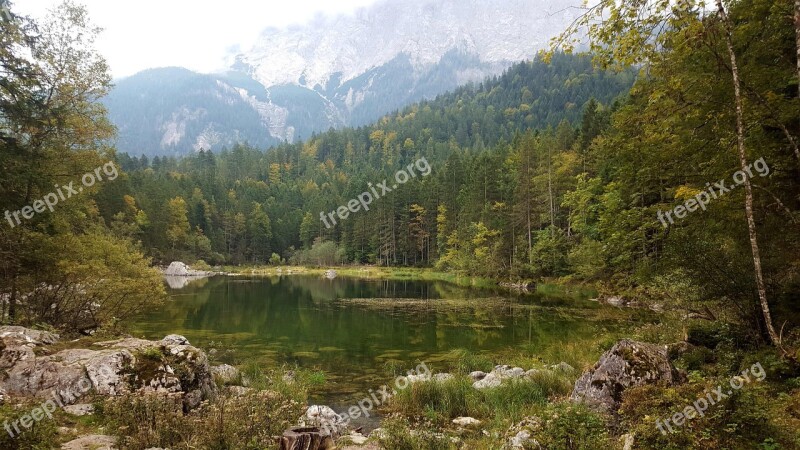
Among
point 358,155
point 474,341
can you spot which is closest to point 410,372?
point 474,341

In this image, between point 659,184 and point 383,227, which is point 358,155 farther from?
point 659,184

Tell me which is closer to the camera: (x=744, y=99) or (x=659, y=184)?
(x=744, y=99)

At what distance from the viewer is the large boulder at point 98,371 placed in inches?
323

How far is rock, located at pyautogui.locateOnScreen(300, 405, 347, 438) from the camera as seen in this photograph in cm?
866

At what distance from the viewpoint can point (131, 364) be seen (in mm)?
8805

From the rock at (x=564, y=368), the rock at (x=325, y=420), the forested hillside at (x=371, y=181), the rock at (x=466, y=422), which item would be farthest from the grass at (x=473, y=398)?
the forested hillside at (x=371, y=181)

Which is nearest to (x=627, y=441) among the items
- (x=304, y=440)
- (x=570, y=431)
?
(x=570, y=431)

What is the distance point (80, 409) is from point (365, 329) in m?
16.0

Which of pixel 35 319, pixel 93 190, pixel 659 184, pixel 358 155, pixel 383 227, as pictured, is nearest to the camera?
pixel 35 319

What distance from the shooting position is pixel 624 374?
7.69 meters

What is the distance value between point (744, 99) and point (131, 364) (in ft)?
45.0

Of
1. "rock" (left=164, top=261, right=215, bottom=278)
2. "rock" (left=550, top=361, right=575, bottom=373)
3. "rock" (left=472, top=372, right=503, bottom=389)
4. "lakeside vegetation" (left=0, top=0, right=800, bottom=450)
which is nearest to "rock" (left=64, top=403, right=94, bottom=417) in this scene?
"lakeside vegetation" (left=0, top=0, right=800, bottom=450)

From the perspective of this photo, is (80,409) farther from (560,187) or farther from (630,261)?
(560,187)

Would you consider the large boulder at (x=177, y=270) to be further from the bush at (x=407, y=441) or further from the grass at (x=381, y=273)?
the bush at (x=407, y=441)
